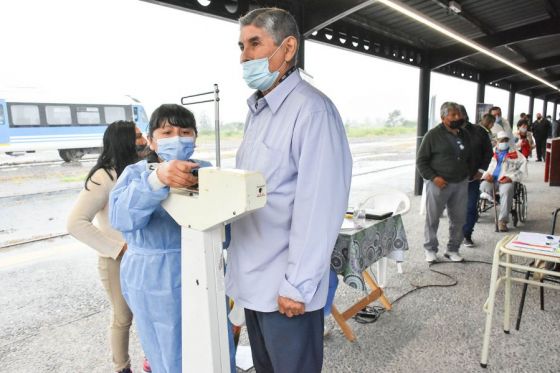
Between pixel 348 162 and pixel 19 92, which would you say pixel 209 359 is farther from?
pixel 19 92

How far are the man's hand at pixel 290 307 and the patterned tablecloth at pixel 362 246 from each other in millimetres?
1098

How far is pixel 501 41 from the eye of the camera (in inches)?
214

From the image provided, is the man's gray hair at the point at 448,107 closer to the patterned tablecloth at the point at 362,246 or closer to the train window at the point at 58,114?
the patterned tablecloth at the point at 362,246

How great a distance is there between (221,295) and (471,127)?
12.1 feet

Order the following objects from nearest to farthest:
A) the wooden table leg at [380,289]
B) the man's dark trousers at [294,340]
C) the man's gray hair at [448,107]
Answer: the man's dark trousers at [294,340], the wooden table leg at [380,289], the man's gray hair at [448,107]

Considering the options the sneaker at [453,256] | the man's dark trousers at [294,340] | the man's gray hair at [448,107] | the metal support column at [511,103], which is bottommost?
the sneaker at [453,256]

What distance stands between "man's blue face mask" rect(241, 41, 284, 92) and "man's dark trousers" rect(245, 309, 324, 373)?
71 centimetres

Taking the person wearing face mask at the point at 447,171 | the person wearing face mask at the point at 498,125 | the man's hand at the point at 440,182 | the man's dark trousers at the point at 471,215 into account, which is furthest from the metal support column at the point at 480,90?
the man's hand at the point at 440,182

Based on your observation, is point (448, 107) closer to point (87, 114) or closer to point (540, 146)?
point (87, 114)

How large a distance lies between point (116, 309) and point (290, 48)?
140 centimetres

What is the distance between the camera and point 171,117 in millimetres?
1305

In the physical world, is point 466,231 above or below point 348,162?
below

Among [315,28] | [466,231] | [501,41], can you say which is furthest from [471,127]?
[501,41]

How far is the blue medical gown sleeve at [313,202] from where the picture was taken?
976 mm
